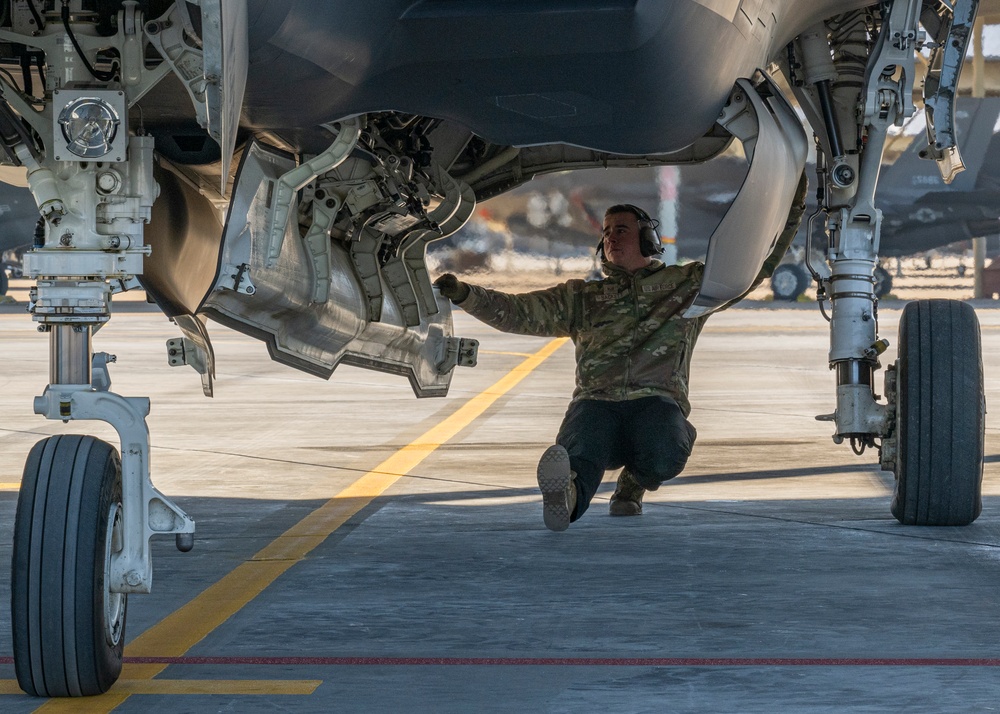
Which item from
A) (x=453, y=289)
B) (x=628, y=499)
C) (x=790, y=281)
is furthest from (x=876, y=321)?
(x=790, y=281)

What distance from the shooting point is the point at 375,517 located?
689cm

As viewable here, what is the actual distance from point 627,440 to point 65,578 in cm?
327

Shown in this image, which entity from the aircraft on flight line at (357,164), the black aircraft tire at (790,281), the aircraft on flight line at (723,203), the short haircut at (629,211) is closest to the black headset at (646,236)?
the short haircut at (629,211)

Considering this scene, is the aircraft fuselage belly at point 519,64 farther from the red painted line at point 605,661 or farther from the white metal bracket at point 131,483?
the red painted line at point 605,661

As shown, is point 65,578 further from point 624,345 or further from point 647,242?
point 647,242

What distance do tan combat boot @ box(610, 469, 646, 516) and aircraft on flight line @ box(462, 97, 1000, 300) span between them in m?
19.4

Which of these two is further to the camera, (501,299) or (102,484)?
(501,299)

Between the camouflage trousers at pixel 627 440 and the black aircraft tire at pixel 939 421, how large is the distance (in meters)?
0.91

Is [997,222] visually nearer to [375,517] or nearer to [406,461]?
[406,461]

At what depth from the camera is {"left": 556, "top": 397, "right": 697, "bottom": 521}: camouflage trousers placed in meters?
6.28

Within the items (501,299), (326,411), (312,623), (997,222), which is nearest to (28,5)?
(312,623)

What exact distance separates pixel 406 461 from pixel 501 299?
108 inches

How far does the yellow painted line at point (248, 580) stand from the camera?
13.4 feet

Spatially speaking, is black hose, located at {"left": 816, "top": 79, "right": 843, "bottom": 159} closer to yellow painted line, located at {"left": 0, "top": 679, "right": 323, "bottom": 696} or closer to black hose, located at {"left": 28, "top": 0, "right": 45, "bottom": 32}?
black hose, located at {"left": 28, "top": 0, "right": 45, "bottom": 32}
